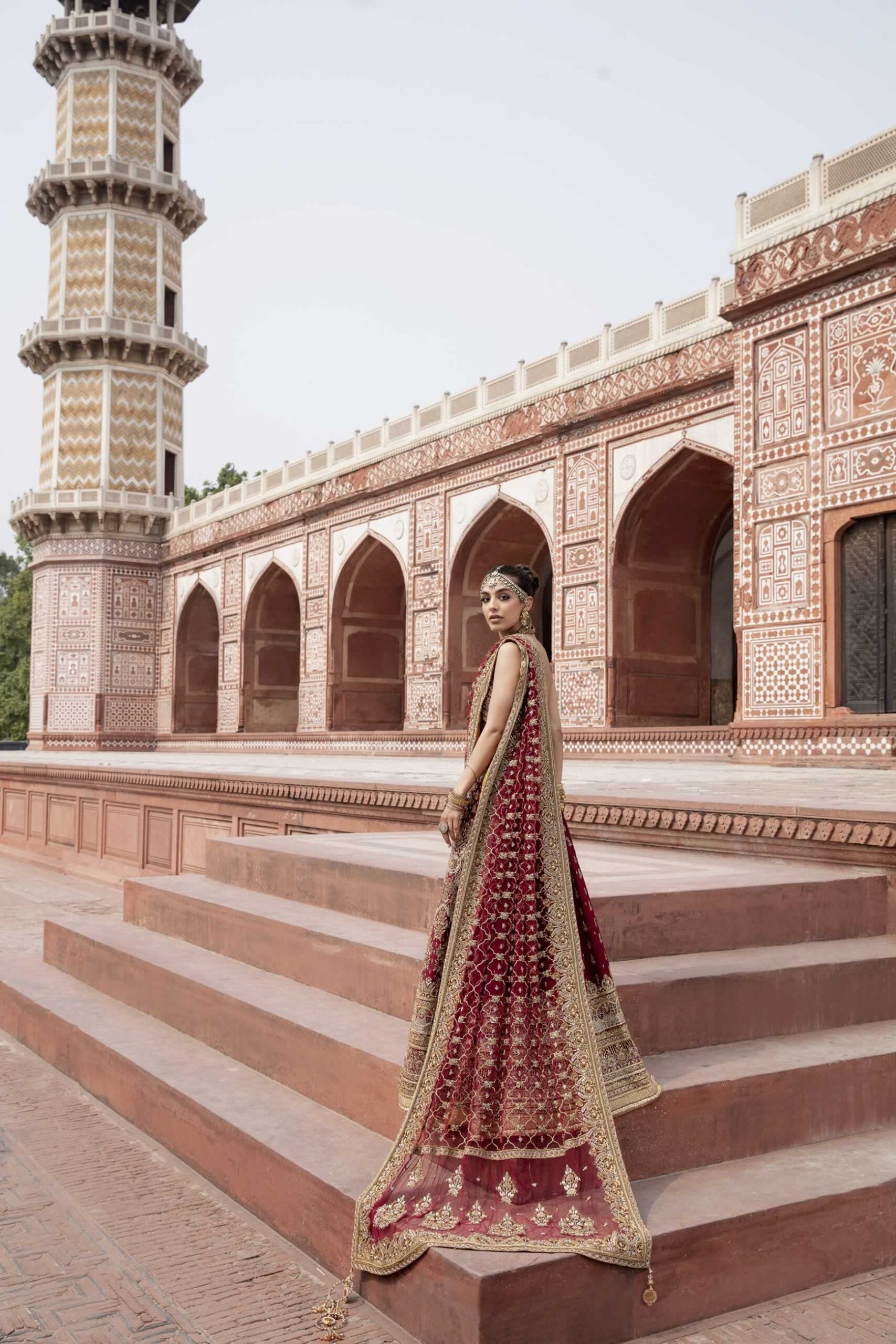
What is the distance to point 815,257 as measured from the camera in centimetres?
902

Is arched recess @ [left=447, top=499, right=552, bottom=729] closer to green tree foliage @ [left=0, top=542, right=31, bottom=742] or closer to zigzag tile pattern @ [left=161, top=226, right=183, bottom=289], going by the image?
zigzag tile pattern @ [left=161, top=226, right=183, bottom=289]

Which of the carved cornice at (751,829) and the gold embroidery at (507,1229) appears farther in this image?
the carved cornice at (751,829)

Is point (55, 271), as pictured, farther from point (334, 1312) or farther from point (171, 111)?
point (334, 1312)

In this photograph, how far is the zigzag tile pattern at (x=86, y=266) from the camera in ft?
68.5

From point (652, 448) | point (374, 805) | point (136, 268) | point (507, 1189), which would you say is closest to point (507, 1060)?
point (507, 1189)

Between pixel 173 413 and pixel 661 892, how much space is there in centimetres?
2016

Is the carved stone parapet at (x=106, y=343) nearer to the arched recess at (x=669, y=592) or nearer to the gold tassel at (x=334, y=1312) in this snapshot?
the arched recess at (x=669, y=592)

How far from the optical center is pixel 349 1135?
255 centimetres

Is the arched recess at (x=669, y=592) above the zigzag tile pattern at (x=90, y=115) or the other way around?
the other way around

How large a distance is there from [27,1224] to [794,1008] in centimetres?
175

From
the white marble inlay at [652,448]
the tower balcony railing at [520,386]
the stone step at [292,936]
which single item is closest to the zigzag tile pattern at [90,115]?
the tower balcony railing at [520,386]

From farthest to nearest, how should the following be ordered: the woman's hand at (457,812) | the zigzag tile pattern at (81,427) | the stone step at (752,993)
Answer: the zigzag tile pattern at (81,427) < the stone step at (752,993) < the woman's hand at (457,812)

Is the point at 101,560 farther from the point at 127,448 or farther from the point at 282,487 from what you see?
the point at 282,487

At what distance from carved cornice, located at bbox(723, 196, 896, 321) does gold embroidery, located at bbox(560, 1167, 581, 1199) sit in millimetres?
7910
